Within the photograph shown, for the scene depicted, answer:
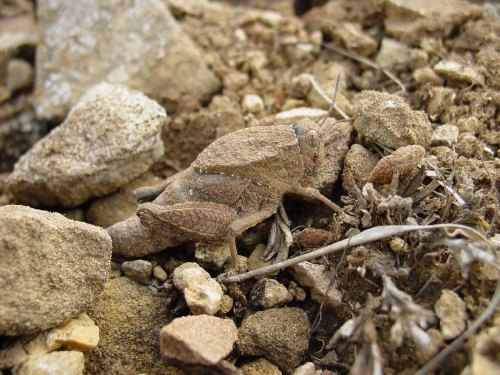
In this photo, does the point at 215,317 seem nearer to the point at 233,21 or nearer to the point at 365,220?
the point at 365,220

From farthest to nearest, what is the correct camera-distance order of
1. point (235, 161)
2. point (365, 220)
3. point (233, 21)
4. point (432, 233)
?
point (233, 21)
point (235, 161)
point (365, 220)
point (432, 233)

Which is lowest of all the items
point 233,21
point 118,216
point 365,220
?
point 118,216

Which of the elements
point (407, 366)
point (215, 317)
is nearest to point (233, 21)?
point (215, 317)

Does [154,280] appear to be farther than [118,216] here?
No

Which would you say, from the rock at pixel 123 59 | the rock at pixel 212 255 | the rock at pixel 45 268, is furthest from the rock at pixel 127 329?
the rock at pixel 123 59

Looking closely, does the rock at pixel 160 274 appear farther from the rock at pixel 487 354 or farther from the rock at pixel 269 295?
the rock at pixel 487 354

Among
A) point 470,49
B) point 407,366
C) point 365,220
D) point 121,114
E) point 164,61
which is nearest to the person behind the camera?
point 407,366

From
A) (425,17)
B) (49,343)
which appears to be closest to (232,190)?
(49,343)
